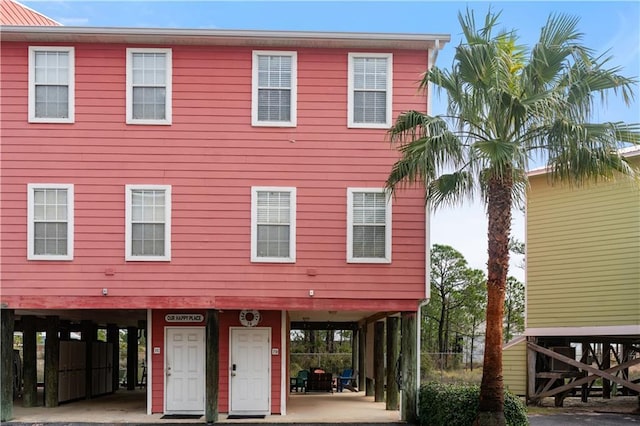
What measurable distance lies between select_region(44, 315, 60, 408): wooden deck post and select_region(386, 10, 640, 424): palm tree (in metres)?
9.97

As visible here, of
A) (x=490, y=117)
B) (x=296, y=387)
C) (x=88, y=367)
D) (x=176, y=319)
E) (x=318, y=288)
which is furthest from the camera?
(x=296, y=387)

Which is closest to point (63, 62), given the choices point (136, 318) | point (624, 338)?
point (136, 318)

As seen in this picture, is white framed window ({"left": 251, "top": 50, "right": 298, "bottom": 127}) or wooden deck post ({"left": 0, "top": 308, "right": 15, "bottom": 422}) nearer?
wooden deck post ({"left": 0, "top": 308, "right": 15, "bottom": 422})

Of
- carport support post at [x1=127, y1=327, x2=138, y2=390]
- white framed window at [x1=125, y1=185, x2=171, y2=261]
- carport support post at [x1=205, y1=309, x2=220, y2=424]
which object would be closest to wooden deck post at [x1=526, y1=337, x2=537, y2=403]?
carport support post at [x1=205, y1=309, x2=220, y2=424]

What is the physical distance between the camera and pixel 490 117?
45.2ft

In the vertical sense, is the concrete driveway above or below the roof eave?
below

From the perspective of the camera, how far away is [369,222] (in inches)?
623

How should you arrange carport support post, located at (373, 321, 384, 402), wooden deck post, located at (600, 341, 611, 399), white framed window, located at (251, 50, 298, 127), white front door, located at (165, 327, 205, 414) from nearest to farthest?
white framed window, located at (251, 50, 298, 127) < white front door, located at (165, 327, 205, 414) < carport support post, located at (373, 321, 384, 402) < wooden deck post, located at (600, 341, 611, 399)

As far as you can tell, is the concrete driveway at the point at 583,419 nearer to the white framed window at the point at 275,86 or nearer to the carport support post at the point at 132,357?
the white framed window at the point at 275,86

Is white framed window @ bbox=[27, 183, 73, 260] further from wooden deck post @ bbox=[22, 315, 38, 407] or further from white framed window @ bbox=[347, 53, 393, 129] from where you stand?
white framed window @ bbox=[347, 53, 393, 129]

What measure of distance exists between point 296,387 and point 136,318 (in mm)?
5874

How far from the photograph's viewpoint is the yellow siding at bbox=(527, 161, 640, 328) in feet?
64.4

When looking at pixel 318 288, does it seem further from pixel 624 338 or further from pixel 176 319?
pixel 624 338

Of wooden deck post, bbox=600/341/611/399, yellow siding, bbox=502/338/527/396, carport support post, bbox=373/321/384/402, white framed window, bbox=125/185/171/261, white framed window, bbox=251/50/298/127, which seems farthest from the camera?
wooden deck post, bbox=600/341/611/399
